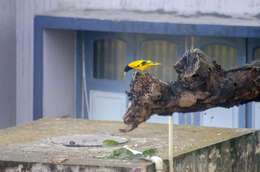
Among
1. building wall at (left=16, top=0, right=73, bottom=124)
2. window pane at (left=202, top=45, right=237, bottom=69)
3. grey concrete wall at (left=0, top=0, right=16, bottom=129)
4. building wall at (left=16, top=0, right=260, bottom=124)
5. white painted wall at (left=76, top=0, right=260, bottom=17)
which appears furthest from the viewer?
grey concrete wall at (left=0, top=0, right=16, bottom=129)

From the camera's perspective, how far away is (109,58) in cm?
1217

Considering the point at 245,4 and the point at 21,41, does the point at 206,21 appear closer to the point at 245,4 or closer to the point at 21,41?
the point at 245,4

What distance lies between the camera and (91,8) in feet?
37.8

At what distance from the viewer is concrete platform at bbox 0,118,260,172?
6195mm

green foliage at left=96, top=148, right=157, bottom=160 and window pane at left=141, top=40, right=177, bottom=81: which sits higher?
window pane at left=141, top=40, right=177, bottom=81

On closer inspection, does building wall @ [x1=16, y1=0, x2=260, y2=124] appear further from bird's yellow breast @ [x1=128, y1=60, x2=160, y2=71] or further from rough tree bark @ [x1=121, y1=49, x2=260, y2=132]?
rough tree bark @ [x1=121, y1=49, x2=260, y2=132]

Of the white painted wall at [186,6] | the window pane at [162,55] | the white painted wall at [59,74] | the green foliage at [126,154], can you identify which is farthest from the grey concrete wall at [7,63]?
the green foliage at [126,154]

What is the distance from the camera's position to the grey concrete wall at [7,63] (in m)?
11.9

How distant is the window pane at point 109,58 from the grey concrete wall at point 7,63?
1658 mm

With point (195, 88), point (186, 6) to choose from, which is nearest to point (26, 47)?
point (186, 6)

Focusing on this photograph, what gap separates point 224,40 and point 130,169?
5.47 meters

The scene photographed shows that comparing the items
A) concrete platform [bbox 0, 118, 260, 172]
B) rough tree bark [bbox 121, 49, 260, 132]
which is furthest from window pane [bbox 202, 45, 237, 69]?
rough tree bark [bbox 121, 49, 260, 132]

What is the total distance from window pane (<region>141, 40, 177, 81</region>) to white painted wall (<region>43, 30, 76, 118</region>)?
152 centimetres

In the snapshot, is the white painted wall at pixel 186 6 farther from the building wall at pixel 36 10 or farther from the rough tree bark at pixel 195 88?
the rough tree bark at pixel 195 88
